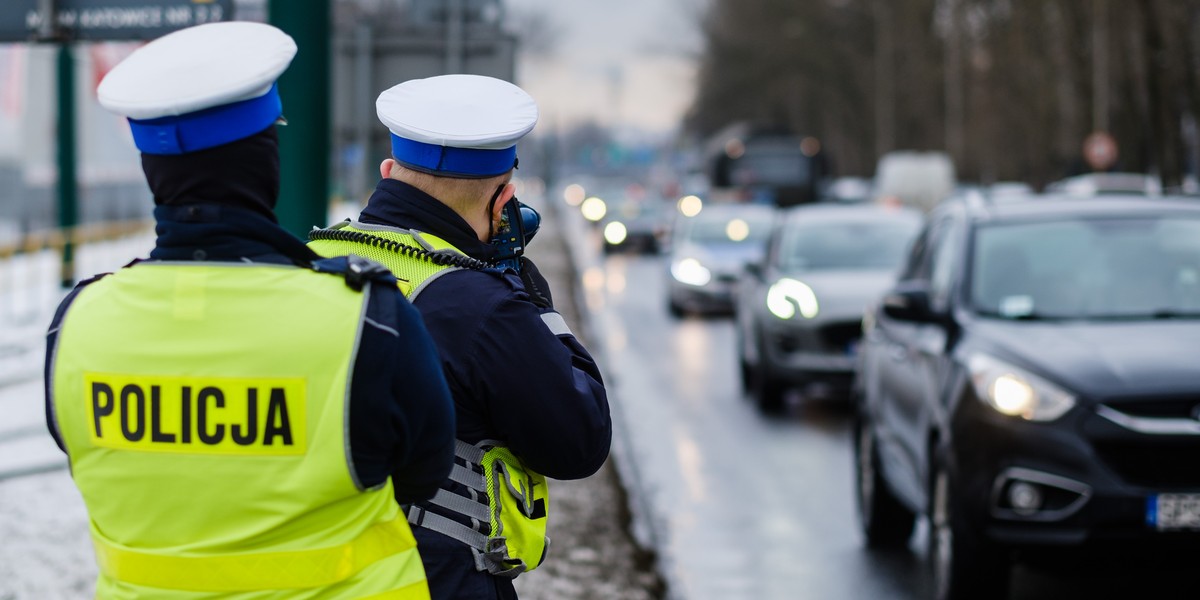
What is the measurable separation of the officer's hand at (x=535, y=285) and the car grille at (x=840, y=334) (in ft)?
33.9

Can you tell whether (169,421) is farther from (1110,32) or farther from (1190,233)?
(1110,32)

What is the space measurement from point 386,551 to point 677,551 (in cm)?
573

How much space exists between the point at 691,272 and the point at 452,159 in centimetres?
2031

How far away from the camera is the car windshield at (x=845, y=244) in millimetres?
14797

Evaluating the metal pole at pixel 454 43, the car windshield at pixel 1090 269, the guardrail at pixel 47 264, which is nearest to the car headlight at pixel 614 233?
the guardrail at pixel 47 264

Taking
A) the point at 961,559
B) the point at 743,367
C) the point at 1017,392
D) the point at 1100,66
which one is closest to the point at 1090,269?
the point at 1017,392

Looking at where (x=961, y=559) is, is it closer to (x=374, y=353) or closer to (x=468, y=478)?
(x=468, y=478)

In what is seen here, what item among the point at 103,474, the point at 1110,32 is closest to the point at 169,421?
the point at 103,474

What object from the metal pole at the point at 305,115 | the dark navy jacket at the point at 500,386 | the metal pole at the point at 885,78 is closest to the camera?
the dark navy jacket at the point at 500,386

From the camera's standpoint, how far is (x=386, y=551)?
275 cm

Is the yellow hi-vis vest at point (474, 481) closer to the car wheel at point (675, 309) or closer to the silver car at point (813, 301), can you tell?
the silver car at point (813, 301)

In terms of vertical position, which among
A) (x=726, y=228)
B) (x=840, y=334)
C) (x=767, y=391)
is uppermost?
(x=840, y=334)

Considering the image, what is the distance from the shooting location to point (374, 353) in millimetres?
2619

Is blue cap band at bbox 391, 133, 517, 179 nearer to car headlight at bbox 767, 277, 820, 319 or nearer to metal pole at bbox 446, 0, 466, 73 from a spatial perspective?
metal pole at bbox 446, 0, 466, 73
